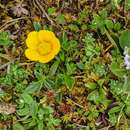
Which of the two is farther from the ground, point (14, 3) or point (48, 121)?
point (14, 3)

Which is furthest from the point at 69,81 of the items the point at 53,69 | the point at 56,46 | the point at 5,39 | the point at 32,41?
the point at 5,39

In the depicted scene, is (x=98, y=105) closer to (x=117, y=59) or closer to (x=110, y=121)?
(x=110, y=121)

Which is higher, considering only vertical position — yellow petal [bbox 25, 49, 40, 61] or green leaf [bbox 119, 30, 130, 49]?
green leaf [bbox 119, 30, 130, 49]

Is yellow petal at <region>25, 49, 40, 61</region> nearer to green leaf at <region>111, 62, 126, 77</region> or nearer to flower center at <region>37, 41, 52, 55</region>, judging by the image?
flower center at <region>37, 41, 52, 55</region>

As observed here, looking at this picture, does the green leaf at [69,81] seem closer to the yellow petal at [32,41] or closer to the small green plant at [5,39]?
the yellow petal at [32,41]

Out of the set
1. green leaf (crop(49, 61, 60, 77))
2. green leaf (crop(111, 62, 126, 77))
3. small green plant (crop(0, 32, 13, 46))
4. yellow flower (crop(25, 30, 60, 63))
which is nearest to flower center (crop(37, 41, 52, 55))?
yellow flower (crop(25, 30, 60, 63))

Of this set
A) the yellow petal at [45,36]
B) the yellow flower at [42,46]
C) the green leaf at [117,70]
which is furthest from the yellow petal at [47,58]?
the green leaf at [117,70]

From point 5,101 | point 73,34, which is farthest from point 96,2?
point 5,101

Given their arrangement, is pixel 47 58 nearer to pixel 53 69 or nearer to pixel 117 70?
pixel 53 69
